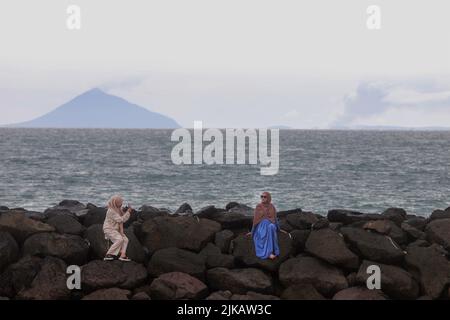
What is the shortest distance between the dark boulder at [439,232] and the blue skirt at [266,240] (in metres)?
4.26

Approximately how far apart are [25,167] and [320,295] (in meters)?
62.3

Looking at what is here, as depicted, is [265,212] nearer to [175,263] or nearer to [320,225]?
[320,225]

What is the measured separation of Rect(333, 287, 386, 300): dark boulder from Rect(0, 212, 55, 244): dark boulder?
6.85m

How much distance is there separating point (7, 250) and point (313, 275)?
22.3 ft

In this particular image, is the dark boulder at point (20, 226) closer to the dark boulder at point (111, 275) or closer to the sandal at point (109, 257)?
the sandal at point (109, 257)

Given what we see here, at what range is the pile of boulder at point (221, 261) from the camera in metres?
11.6

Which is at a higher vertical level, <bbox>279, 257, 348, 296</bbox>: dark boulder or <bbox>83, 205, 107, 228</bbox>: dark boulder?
<bbox>83, 205, 107, 228</bbox>: dark boulder

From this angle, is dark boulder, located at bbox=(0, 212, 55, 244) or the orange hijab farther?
dark boulder, located at bbox=(0, 212, 55, 244)

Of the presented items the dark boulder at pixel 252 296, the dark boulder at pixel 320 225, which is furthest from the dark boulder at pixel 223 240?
the dark boulder at pixel 320 225

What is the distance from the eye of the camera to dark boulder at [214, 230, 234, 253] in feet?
42.8

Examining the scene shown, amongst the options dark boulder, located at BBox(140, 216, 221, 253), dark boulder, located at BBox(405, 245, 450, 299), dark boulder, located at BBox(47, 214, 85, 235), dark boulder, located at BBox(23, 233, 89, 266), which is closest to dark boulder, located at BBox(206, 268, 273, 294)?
dark boulder, located at BBox(140, 216, 221, 253)

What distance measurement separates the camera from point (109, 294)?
1127 cm

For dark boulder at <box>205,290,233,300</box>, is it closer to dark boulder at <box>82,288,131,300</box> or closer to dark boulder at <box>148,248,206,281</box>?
dark boulder at <box>148,248,206,281</box>
